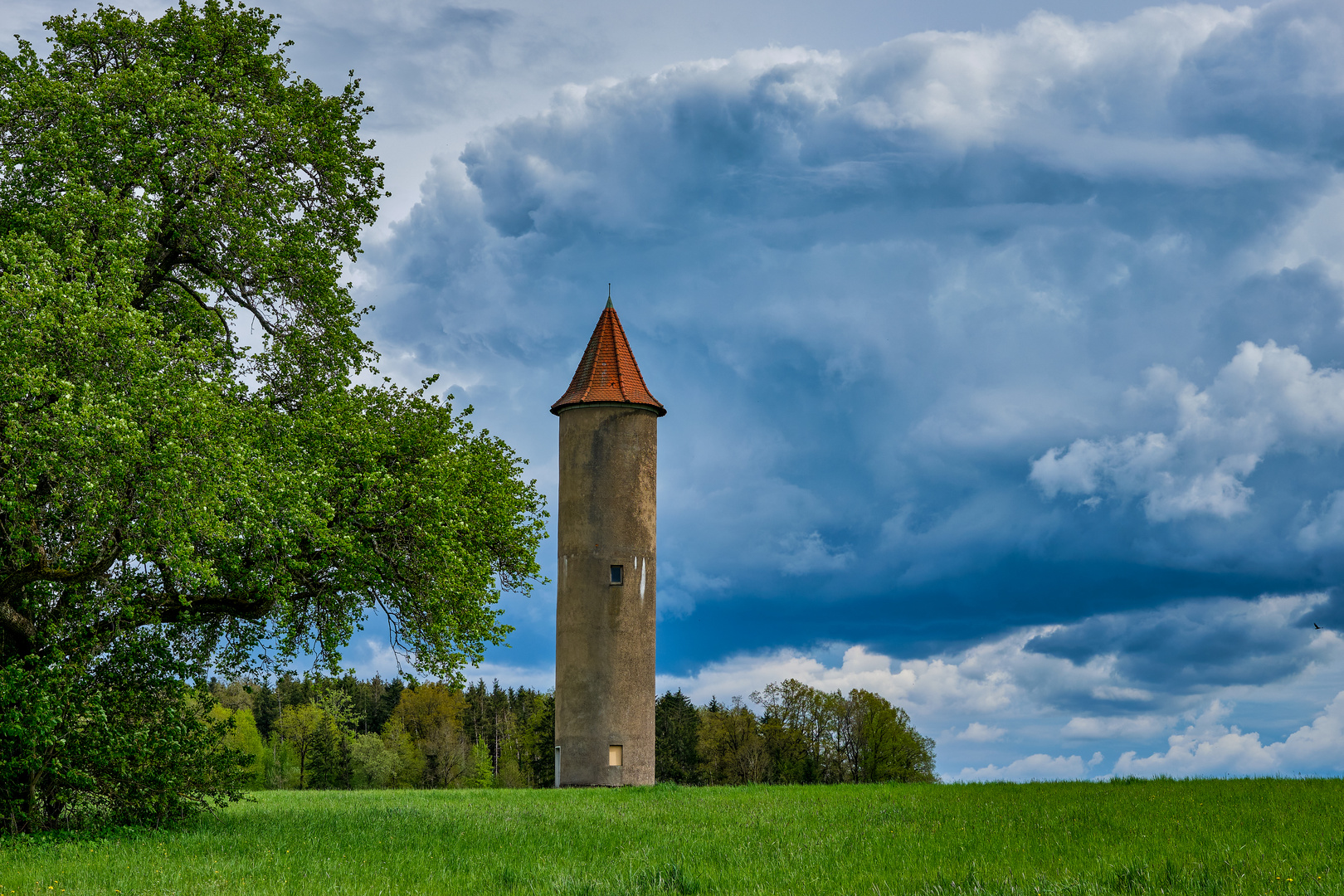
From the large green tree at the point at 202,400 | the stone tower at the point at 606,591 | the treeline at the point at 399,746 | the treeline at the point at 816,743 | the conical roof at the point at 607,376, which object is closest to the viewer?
the large green tree at the point at 202,400

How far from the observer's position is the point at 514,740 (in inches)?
4176

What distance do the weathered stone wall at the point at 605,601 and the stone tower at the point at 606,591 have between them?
1.2 inches

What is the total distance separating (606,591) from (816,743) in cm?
4464

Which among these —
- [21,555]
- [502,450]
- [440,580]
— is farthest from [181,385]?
[502,450]

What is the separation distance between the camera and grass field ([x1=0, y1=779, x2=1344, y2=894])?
11258mm

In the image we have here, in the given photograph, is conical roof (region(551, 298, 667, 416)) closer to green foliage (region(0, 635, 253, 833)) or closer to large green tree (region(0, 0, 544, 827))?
large green tree (region(0, 0, 544, 827))

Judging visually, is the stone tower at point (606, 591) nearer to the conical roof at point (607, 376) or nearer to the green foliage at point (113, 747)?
the conical roof at point (607, 376)

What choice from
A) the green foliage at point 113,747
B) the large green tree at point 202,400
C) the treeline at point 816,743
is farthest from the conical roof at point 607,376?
the treeline at point 816,743

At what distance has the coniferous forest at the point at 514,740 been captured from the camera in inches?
3044

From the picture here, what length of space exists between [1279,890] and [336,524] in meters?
15.8

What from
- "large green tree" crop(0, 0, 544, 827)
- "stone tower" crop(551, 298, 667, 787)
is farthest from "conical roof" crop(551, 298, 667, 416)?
"large green tree" crop(0, 0, 544, 827)

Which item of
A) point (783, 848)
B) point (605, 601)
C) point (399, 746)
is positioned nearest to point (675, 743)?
point (399, 746)

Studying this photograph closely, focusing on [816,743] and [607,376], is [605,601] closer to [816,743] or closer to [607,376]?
[607,376]

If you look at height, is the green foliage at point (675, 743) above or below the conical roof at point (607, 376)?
below
